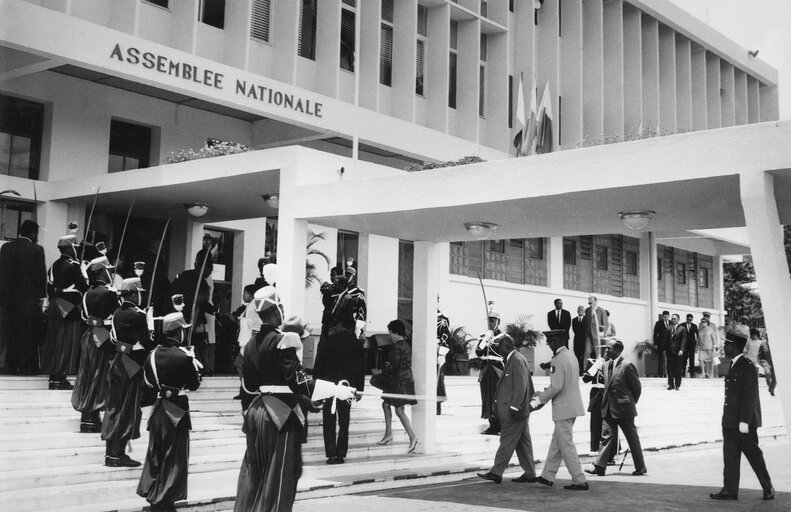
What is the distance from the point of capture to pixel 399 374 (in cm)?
1234

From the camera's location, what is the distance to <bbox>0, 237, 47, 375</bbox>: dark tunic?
12.2m

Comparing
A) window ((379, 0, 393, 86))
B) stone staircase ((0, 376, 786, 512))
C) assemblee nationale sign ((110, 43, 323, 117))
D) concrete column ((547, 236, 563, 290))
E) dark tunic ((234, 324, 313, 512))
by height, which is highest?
window ((379, 0, 393, 86))

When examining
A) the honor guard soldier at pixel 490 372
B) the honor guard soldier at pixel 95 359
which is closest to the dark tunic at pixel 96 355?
the honor guard soldier at pixel 95 359

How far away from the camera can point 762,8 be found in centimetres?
850

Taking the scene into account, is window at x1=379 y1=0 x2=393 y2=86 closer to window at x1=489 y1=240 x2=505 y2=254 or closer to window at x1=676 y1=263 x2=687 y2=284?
window at x1=489 y1=240 x2=505 y2=254

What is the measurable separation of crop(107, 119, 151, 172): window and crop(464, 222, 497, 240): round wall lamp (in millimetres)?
8751

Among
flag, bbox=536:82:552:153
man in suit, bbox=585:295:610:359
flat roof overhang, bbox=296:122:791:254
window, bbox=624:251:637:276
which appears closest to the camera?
flat roof overhang, bbox=296:122:791:254

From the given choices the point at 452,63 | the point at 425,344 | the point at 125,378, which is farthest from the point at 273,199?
the point at 452,63

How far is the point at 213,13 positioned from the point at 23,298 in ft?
26.5

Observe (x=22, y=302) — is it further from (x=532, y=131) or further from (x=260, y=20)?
(x=260, y=20)

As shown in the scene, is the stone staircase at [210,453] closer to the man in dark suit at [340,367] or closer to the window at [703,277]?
the man in dark suit at [340,367]

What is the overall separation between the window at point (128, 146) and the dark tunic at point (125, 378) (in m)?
8.16

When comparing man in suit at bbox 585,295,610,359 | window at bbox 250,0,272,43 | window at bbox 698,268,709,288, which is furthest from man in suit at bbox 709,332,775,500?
window at bbox 698,268,709,288

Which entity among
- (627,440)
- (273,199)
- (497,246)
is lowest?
(627,440)
